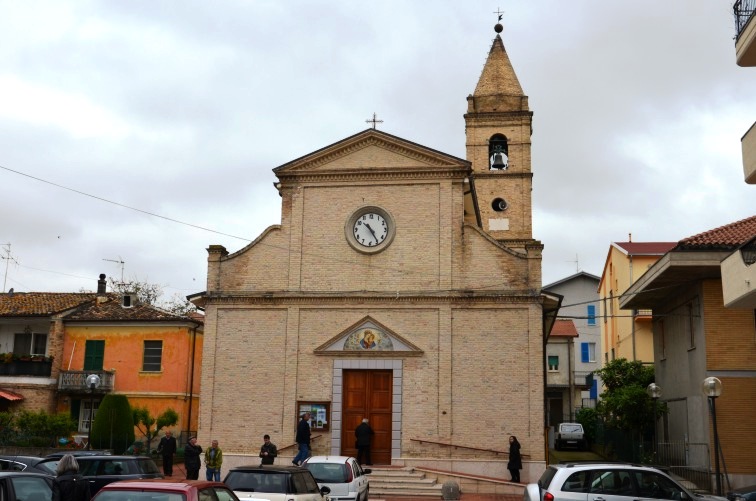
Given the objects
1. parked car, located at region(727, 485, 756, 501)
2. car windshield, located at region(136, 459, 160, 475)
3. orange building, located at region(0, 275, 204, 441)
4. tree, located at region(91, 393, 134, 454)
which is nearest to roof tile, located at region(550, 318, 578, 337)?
orange building, located at region(0, 275, 204, 441)

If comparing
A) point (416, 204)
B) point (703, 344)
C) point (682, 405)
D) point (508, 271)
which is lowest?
point (682, 405)

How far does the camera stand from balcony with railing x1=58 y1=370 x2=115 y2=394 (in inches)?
1412

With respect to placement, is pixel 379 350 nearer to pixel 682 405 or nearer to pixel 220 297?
pixel 220 297

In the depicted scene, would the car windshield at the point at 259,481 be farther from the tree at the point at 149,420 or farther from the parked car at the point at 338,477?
the tree at the point at 149,420

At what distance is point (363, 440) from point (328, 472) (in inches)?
268

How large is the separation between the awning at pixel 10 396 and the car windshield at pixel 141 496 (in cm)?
2912

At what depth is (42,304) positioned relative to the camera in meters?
38.8

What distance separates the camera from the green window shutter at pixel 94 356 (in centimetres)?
3684

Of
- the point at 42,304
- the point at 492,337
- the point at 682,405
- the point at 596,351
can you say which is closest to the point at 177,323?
the point at 42,304

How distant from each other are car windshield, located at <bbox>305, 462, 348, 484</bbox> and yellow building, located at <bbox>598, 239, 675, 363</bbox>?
20551 millimetres

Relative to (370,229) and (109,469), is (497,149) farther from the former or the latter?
(109,469)

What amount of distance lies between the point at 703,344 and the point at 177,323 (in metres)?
22.7

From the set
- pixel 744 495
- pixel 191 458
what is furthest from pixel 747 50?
pixel 191 458

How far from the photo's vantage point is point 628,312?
41.8m
